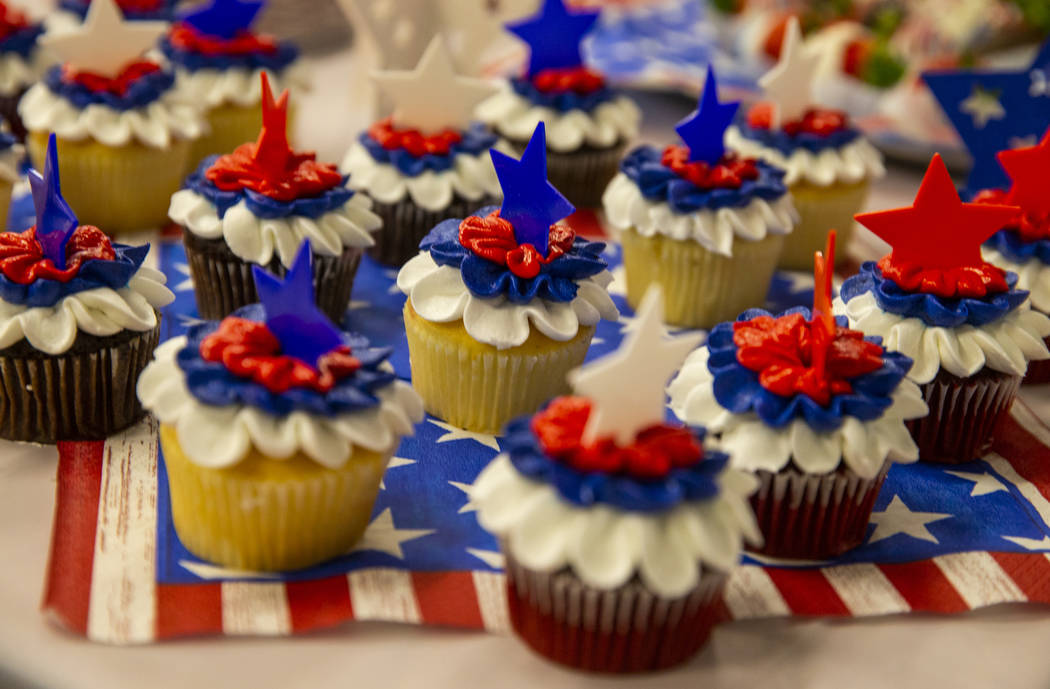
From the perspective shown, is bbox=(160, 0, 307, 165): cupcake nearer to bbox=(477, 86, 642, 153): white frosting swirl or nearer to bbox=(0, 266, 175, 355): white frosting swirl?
bbox=(477, 86, 642, 153): white frosting swirl

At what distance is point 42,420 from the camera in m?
2.46

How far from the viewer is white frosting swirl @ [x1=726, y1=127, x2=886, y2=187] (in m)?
3.45

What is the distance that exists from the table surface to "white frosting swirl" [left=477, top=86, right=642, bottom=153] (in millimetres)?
2011

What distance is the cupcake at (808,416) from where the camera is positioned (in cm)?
218

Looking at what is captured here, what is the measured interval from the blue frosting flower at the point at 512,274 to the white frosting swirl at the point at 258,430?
492mm

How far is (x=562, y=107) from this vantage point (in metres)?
3.78

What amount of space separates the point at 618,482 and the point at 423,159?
5.52 ft

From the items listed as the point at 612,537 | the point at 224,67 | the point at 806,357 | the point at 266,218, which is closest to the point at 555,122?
the point at 224,67

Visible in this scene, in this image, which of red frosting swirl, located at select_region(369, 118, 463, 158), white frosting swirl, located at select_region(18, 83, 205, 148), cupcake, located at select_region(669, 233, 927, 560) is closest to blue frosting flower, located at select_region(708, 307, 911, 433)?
cupcake, located at select_region(669, 233, 927, 560)

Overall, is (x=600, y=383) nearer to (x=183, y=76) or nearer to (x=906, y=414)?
(x=906, y=414)

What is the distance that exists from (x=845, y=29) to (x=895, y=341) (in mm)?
2317

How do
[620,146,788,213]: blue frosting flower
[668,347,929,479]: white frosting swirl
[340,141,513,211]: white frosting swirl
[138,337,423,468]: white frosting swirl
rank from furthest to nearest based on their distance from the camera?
[340,141,513,211]: white frosting swirl, [620,146,788,213]: blue frosting flower, [668,347,929,479]: white frosting swirl, [138,337,423,468]: white frosting swirl

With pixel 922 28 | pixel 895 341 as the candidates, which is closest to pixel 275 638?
pixel 895 341

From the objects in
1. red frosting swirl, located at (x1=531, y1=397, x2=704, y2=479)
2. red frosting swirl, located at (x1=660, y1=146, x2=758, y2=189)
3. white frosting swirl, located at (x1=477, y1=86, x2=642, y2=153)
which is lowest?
white frosting swirl, located at (x1=477, y1=86, x2=642, y2=153)
